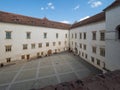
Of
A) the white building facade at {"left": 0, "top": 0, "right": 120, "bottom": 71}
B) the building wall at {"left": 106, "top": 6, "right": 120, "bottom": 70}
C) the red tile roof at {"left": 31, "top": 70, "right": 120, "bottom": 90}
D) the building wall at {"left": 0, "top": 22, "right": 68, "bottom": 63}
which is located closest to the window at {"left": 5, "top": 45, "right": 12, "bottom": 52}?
the white building facade at {"left": 0, "top": 0, "right": 120, "bottom": 71}

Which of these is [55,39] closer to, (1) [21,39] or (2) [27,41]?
(2) [27,41]

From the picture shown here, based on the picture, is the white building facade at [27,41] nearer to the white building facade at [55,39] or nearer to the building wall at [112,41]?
the white building facade at [55,39]

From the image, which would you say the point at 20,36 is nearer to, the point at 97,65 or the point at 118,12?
the point at 97,65

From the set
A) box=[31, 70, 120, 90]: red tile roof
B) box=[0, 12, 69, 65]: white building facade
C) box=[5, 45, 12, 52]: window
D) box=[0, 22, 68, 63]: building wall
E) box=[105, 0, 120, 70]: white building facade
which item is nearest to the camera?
box=[31, 70, 120, 90]: red tile roof

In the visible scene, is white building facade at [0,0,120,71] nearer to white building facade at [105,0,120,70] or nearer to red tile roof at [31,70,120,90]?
white building facade at [105,0,120,70]

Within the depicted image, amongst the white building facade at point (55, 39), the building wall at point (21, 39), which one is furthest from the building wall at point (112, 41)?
the building wall at point (21, 39)

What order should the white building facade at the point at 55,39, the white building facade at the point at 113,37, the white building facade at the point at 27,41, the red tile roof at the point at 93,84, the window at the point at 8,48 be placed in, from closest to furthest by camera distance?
the red tile roof at the point at 93,84
the white building facade at the point at 113,37
the white building facade at the point at 55,39
the white building facade at the point at 27,41
the window at the point at 8,48

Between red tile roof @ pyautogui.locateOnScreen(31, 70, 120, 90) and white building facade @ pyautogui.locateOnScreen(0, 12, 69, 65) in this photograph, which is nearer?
red tile roof @ pyautogui.locateOnScreen(31, 70, 120, 90)

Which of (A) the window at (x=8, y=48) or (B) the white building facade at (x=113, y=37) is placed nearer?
(B) the white building facade at (x=113, y=37)

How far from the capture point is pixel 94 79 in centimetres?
378

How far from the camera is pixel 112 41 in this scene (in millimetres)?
11836

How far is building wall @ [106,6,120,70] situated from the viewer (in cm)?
1099

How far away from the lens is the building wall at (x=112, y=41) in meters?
11.0

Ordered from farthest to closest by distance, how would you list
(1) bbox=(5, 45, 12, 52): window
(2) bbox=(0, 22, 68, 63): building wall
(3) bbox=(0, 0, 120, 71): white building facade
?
(1) bbox=(5, 45, 12, 52): window → (2) bbox=(0, 22, 68, 63): building wall → (3) bbox=(0, 0, 120, 71): white building facade
